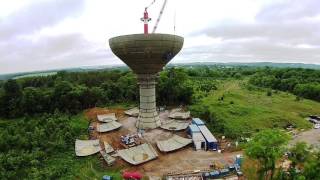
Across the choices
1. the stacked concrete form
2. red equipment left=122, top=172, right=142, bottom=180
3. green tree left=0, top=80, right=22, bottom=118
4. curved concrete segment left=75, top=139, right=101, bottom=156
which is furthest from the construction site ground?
green tree left=0, top=80, right=22, bottom=118

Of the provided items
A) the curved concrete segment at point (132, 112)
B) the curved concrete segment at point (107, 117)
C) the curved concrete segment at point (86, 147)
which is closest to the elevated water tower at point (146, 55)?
the curved concrete segment at point (107, 117)

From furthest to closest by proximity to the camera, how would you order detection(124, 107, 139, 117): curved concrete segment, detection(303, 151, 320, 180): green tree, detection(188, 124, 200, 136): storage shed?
1. detection(124, 107, 139, 117): curved concrete segment
2. detection(188, 124, 200, 136): storage shed
3. detection(303, 151, 320, 180): green tree

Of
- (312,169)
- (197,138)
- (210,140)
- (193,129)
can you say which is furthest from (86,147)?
(312,169)

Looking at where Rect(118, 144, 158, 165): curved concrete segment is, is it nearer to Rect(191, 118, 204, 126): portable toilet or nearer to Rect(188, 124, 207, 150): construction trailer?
Rect(188, 124, 207, 150): construction trailer

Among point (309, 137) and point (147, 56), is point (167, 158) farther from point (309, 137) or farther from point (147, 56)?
point (309, 137)

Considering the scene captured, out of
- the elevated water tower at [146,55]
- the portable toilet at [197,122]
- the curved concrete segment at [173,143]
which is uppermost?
the elevated water tower at [146,55]

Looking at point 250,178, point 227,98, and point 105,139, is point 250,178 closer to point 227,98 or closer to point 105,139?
point 105,139

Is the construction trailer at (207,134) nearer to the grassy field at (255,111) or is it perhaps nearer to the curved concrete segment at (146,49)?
the grassy field at (255,111)
